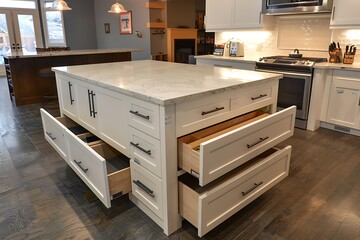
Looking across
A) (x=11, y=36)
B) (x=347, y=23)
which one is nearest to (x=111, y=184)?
(x=347, y=23)

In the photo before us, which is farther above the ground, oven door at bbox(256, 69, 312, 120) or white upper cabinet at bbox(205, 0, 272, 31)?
white upper cabinet at bbox(205, 0, 272, 31)

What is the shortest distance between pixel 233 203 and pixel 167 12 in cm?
665

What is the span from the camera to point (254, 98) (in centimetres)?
187

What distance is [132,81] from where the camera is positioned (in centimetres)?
176

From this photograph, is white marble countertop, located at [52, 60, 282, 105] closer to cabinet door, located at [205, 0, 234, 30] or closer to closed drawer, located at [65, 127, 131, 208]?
closed drawer, located at [65, 127, 131, 208]

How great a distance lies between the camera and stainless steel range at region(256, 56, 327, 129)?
336 centimetres

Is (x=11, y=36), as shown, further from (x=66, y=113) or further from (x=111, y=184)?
(x=111, y=184)

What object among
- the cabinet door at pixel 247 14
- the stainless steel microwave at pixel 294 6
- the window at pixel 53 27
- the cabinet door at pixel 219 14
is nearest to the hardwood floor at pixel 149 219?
the stainless steel microwave at pixel 294 6

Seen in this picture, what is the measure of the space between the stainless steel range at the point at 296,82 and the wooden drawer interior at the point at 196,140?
1.69 metres

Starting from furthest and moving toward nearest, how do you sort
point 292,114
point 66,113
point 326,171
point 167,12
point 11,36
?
1. point 11,36
2. point 167,12
3. point 66,113
4. point 326,171
5. point 292,114

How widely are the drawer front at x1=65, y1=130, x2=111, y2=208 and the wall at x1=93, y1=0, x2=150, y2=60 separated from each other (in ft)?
17.8

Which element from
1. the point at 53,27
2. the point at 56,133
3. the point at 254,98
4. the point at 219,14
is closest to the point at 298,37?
the point at 219,14

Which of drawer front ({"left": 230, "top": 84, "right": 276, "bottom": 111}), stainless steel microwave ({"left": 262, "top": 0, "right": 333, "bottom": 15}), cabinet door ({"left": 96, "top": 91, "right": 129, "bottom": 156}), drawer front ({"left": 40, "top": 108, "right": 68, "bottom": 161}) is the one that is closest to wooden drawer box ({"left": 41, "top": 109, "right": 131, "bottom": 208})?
drawer front ({"left": 40, "top": 108, "right": 68, "bottom": 161})

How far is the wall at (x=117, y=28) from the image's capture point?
290 inches
